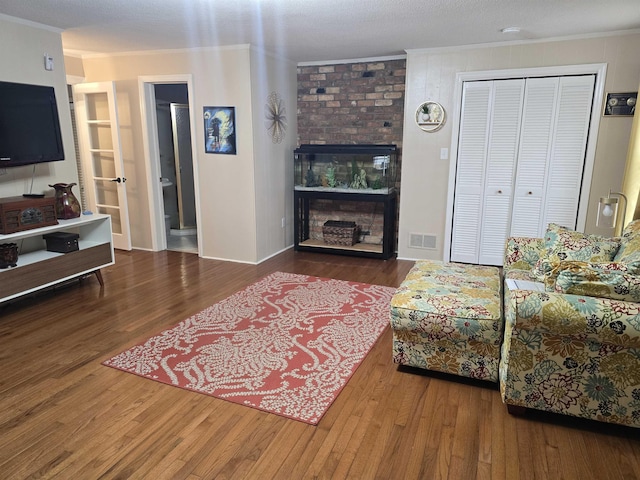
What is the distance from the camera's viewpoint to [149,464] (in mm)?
1853

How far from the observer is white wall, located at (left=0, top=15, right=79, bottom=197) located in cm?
348

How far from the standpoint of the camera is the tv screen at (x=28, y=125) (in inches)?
131

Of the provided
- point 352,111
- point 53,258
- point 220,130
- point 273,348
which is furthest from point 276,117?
point 273,348

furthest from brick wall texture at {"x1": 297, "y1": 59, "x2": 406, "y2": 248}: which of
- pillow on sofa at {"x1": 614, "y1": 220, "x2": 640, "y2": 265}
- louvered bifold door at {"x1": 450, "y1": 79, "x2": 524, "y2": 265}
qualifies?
pillow on sofa at {"x1": 614, "y1": 220, "x2": 640, "y2": 265}

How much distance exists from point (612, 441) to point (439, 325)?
90 centimetres

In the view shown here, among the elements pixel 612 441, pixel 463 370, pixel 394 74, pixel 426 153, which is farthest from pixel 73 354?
pixel 394 74

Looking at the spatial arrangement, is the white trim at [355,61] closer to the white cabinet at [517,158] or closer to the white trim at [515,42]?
the white trim at [515,42]

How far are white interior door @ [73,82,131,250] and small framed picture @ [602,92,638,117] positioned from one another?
500 cm

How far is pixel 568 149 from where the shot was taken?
421 cm

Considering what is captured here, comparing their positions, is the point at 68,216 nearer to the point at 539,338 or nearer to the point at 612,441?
the point at 539,338

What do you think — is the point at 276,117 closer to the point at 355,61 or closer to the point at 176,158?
the point at 355,61

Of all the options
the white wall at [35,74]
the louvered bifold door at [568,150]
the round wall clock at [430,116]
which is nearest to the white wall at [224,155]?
the white wall at [35,74]

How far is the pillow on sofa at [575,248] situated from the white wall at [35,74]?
13.1 ft

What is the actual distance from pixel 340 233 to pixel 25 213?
3.13 m
